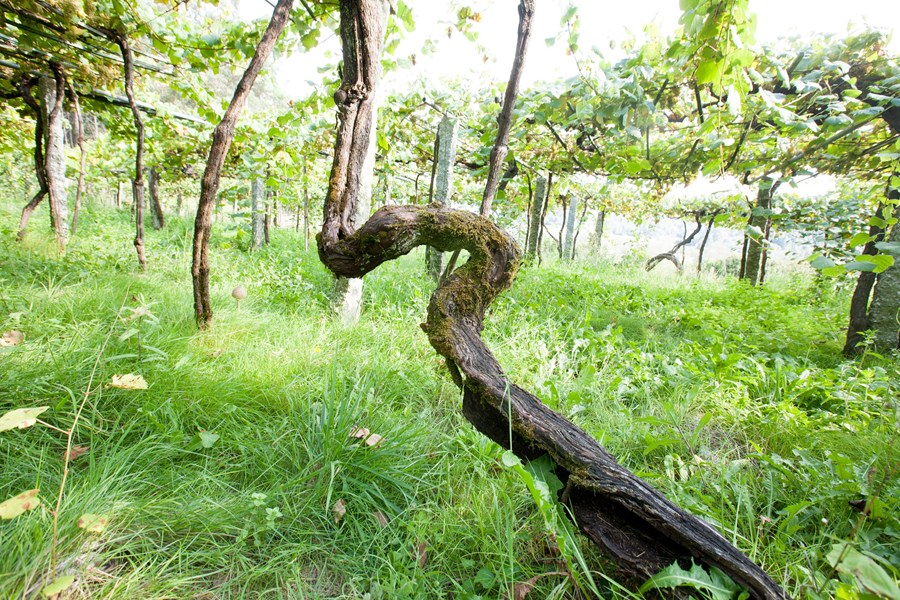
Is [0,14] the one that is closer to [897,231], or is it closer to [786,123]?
[786,123]

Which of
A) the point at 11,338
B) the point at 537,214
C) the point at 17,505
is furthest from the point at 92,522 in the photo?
the point at 537,214

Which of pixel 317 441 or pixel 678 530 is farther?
pixel 317 441

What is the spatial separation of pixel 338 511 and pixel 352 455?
9.9 inches

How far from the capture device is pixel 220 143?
2482 mm

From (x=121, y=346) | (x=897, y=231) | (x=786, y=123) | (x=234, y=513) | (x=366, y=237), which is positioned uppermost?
(x=786, y=123)

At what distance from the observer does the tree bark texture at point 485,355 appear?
1.12 metres

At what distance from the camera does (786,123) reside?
2.44 m

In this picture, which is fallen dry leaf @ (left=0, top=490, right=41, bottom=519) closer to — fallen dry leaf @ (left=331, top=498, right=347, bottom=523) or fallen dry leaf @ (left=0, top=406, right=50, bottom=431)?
fallen dry leaf @ (left=0, top=406, right=50, bottom=431)

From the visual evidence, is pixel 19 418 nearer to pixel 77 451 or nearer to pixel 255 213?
pixel 77 451

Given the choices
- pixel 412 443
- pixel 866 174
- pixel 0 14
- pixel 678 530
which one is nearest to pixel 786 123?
pixel 678 530

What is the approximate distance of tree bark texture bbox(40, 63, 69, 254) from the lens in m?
4.74

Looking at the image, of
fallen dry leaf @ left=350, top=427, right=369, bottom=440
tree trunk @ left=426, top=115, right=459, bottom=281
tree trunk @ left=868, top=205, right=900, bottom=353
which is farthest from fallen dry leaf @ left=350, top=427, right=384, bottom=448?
tree trunk @ left=868, top=205, right=900, bottom=353

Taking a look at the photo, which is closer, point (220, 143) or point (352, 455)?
point (352, 455)

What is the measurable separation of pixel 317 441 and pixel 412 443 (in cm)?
48
